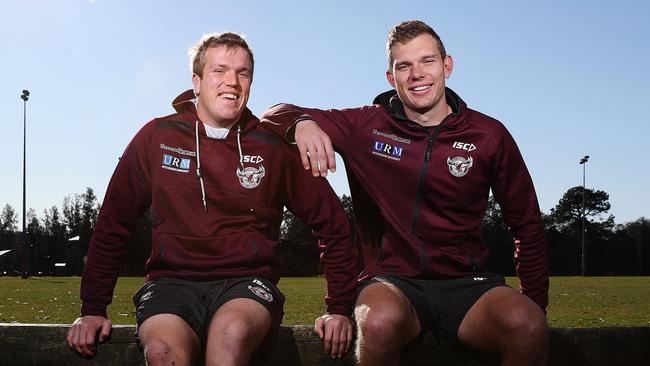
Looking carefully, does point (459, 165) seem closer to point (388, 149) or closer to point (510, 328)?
point (388, 149)

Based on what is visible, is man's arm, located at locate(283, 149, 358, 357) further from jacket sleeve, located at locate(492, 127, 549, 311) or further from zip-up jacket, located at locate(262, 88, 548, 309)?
jacket sleeve, located at locate(492, 127, 549, 311)

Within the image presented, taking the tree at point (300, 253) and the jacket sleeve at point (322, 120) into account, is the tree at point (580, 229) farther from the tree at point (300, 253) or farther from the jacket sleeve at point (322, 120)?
the jacket sleeve at point (322, 120)

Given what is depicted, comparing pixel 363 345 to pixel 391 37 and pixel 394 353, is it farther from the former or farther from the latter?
pixel 391 37

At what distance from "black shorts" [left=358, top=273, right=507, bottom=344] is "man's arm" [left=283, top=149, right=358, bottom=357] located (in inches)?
4.6

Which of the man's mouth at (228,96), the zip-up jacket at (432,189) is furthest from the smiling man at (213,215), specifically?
the zip-up jacket at (432,189)

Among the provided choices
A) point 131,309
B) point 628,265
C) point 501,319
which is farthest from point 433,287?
point 628,265

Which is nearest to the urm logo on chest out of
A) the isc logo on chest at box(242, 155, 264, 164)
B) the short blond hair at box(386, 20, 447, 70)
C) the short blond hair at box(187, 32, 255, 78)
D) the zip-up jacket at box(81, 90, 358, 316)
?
the zip-up jacket at box(81, 90, 358, 316)

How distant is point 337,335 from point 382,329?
0.34 metres

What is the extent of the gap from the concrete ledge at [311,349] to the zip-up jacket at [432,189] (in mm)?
339

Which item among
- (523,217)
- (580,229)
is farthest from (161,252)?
(580,229)

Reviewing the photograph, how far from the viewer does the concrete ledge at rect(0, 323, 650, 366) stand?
319 centimetres

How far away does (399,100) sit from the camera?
12.2 ft

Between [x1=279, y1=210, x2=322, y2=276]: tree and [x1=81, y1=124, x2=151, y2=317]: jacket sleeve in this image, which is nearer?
[x1=81, y1=124, x2=151, y2=317]: jacket sleeve

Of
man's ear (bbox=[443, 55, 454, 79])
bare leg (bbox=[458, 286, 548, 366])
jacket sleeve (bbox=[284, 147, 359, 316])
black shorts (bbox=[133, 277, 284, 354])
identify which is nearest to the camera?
bare leg (bbox=[458, 286, 548, 366])
